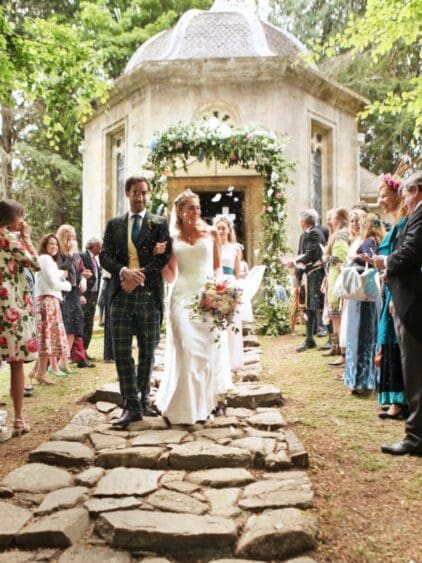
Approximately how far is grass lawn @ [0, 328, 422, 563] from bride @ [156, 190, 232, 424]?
2.87 feet

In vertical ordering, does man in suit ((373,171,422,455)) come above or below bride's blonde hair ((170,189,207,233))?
below

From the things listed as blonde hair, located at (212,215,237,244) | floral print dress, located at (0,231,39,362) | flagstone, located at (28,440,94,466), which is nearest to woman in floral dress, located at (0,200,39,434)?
floral print dress, located at (0,231,39,362)

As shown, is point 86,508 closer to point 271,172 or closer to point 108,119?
point 271,172

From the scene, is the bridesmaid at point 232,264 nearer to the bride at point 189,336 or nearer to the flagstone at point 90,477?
the bride at point 189,336

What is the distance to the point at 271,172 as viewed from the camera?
11.2m

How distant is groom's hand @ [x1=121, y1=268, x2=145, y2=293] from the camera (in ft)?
15.8

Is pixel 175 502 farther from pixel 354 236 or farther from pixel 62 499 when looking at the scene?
pixel 354 236

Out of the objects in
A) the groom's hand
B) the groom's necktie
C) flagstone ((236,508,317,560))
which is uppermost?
the groom's necktie

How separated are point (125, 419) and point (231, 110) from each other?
10.7 meters

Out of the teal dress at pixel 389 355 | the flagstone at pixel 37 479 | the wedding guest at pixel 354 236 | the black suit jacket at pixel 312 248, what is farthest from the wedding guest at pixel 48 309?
the teal dress at pixel 389 355

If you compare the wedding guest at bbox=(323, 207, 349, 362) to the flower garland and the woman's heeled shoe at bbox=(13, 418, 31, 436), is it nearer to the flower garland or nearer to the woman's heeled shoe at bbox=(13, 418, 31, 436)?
the flower garland

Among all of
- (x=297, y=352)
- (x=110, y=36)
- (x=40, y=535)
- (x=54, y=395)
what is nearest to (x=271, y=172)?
(x=297, y=352)

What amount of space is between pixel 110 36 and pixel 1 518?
64.9 ft

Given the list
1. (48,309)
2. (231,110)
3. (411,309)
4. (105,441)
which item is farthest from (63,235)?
(231,110)
